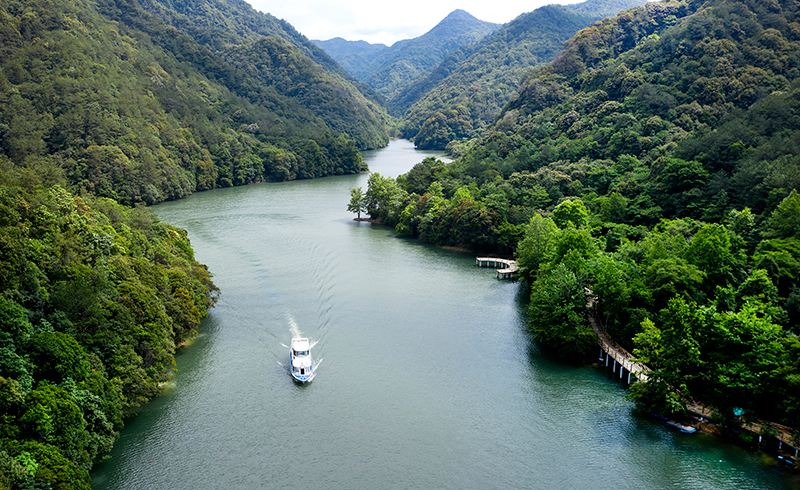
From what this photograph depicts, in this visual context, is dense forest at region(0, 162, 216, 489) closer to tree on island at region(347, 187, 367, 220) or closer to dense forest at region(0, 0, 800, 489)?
dense forest at region(0, 0, 800, 489)

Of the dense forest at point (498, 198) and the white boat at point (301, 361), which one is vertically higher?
the dense forest at point (498, 198)

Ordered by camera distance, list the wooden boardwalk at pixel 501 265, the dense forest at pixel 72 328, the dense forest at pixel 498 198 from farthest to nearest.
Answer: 1. the wooden boardwalk at pixel 501 265
2. the dense forest at pixel 498 198
3. the dense forest at pixel 72 328

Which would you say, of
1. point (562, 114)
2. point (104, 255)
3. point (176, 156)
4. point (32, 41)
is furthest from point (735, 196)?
point (32, 41)

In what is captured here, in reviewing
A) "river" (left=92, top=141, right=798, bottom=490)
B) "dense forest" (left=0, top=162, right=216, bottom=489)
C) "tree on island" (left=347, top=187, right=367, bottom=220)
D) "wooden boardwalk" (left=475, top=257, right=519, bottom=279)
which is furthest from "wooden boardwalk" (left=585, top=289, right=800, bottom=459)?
"tree on island" (left=347, top=187, right=367, bottom=220)

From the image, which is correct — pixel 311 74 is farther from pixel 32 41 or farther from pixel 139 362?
pixel 139 362

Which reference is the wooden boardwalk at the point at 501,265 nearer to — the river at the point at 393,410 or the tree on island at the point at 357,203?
the river at the point at 393,410

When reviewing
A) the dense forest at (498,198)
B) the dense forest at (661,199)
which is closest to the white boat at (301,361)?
the dense forest at (498,198)
